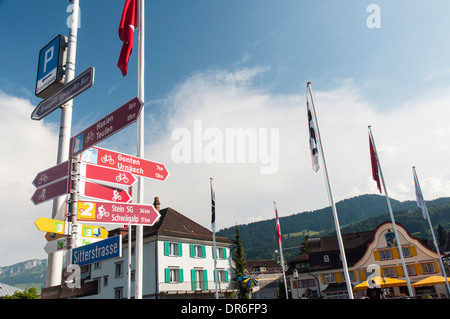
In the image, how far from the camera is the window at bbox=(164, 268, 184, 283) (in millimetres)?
32884

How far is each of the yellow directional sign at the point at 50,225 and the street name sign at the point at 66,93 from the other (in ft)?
8.13

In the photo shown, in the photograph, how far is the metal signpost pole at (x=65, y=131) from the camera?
19.5 feet

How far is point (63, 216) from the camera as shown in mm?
5766

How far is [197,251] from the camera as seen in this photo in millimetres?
38219

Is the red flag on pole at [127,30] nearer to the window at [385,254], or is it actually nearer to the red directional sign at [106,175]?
the red directional sign at [106,175]

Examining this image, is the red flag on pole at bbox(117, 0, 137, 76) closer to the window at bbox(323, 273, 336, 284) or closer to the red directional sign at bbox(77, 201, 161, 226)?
the red directional sign at bbox(77, 201, 161, 226)

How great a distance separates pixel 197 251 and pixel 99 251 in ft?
112

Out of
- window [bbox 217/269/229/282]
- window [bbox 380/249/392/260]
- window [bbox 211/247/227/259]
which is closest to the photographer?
window [bbox 217/269/229/282]

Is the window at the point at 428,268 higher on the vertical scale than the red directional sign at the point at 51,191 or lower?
lower

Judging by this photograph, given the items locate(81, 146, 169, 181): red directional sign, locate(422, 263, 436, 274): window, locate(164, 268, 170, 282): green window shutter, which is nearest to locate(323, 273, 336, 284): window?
locate(422, 263, 436, 274): window

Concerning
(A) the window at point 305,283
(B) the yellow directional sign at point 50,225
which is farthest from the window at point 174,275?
(B) the yellow directional sign at point 50,225

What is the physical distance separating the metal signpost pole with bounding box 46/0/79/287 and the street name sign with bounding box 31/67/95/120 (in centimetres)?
25
